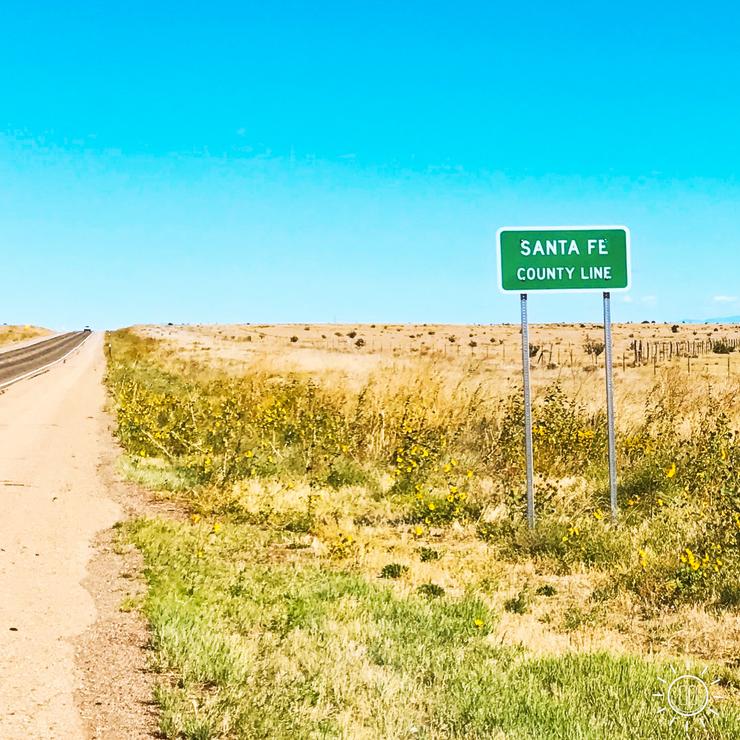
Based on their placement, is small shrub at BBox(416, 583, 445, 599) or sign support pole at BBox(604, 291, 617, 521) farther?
sign support pole at BBox(604, 291, 617, 521)

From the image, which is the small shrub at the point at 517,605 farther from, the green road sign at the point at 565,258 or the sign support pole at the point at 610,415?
the green road sign at the point at 565,258

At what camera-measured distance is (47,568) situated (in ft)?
20.3

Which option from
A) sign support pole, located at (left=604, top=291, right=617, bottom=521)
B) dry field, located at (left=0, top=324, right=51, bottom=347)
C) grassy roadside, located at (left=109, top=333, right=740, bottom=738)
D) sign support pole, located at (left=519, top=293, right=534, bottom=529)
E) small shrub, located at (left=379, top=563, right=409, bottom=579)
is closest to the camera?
grassy roadside, located at (left=109, top=333, right=740, bottom=738)

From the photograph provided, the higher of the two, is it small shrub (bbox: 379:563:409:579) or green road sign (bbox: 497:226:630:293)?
green road sign (bbox: 497:226:630:293)

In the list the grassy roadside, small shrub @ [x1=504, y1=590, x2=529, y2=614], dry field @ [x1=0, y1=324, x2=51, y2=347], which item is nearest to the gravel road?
the grassy roadside

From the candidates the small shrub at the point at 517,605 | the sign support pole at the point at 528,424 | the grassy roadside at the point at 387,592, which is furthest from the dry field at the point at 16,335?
the small shrub at the point at 517,605

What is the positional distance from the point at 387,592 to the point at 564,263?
3845 mm

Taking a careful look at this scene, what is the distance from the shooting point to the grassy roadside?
3758 millimetres

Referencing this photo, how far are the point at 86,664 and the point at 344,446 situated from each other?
5.95 m

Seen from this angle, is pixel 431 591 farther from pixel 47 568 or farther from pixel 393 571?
pixel 47 568

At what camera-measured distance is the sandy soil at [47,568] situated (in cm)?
378

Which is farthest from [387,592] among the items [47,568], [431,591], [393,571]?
[47,568]

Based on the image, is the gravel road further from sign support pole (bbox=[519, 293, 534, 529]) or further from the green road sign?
the green road sign

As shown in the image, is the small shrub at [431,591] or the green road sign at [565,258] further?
the green road sign at [565,258]
